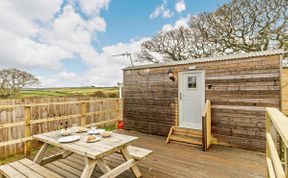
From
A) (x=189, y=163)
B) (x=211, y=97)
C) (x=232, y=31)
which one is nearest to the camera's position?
(x=189, y=163)

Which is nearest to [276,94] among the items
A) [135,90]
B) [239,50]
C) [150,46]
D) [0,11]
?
[135,90]

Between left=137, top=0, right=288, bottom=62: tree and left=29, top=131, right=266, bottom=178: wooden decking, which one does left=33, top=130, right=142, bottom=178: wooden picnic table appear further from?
left=137, top=0, right=288, bottom=62: tree

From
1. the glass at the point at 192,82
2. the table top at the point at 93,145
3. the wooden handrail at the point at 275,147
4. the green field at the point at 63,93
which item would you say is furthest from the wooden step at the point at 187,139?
the green field at the point at 63,93

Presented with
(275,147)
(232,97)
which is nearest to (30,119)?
(275,147)

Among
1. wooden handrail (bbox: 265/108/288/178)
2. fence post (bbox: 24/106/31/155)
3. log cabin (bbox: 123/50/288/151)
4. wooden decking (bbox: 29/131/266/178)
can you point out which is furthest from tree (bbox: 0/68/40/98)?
wooden handrail (bbox: 265/108/288/178)

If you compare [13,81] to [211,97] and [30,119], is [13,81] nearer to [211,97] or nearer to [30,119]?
[30,119]

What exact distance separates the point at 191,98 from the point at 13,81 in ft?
35.7

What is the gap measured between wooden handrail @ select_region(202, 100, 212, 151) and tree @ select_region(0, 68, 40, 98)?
1025cm

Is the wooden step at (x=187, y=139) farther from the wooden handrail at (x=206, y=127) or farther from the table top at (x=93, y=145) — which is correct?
the table top at (x=93, y=145)

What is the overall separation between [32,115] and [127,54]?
13.0 feet

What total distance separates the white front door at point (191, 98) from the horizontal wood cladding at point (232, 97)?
167 millimetres

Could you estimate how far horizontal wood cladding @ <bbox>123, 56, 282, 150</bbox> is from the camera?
157 inches

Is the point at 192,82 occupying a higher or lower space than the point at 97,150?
higher

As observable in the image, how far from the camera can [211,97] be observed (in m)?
4.75
